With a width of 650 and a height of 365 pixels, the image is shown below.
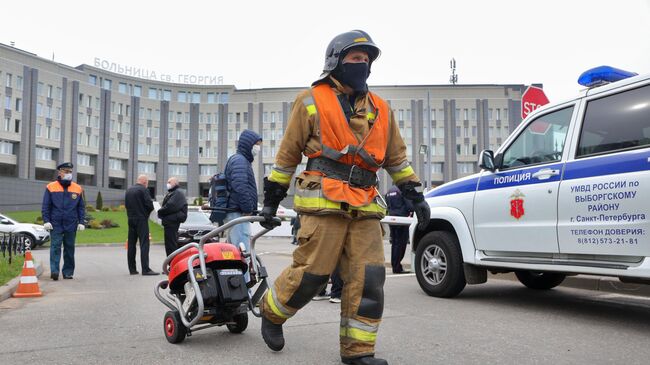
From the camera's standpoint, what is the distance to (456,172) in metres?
71.7

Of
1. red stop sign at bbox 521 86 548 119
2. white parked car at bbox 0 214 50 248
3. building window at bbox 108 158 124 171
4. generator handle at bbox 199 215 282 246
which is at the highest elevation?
building window at bbox 108 158 124 171

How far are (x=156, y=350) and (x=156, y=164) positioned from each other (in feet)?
A: 240

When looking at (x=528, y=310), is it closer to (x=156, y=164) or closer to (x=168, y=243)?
(x=168, y=243)

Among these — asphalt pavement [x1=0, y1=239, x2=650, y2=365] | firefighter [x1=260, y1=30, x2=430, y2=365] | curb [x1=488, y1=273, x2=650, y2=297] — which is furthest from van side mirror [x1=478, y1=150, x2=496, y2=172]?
firefighter [x1=260, y1=30, x2=430, y2=365]

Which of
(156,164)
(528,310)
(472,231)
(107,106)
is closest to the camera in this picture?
(528,310)

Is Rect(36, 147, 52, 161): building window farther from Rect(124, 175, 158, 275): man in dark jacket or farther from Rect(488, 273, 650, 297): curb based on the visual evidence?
Rect(488, 273, 650, 297): curb

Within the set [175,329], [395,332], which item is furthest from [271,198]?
[395,332]

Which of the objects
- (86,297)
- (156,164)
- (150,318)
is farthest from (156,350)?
(156,164)

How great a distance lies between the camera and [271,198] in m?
3.68

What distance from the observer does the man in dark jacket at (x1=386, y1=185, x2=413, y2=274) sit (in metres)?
9.90

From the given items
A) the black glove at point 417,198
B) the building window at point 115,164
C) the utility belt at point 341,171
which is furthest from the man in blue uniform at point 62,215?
the building window at point 115,164

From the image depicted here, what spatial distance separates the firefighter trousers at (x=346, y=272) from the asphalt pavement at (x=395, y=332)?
1.39ft

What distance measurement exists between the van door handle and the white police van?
11 millimetres

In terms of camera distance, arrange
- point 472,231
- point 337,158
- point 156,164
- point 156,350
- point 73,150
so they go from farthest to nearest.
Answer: point 156,164, point 73,150, point 472,231, point 156,350, point 337,158
